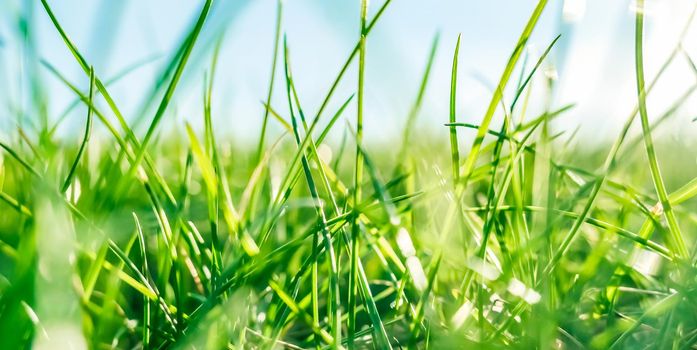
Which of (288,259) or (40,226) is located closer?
(40,226)

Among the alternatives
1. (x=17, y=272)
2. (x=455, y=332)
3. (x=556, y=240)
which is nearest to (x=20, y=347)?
(x=17, y=272)

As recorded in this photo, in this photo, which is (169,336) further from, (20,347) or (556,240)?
(556,240)

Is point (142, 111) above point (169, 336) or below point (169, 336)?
above

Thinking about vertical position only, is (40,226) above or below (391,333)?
above

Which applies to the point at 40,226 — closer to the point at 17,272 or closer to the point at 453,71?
the point at 17,272

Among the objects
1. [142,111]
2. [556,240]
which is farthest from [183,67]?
[556,240]

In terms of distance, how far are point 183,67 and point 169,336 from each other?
19 centimetres

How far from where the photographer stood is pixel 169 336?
0.40 meters

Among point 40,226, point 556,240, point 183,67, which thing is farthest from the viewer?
point 556,240

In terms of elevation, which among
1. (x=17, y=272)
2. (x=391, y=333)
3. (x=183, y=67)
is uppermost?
(x=183, y=67)

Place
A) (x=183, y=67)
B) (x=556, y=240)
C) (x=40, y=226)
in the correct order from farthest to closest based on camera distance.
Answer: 1. (x=556, y=240)
2. (x=183, y=67)
3. (x=40, y=226)

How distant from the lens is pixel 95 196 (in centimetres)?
49

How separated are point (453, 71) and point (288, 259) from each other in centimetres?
24

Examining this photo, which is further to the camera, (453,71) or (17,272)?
(453,71)
